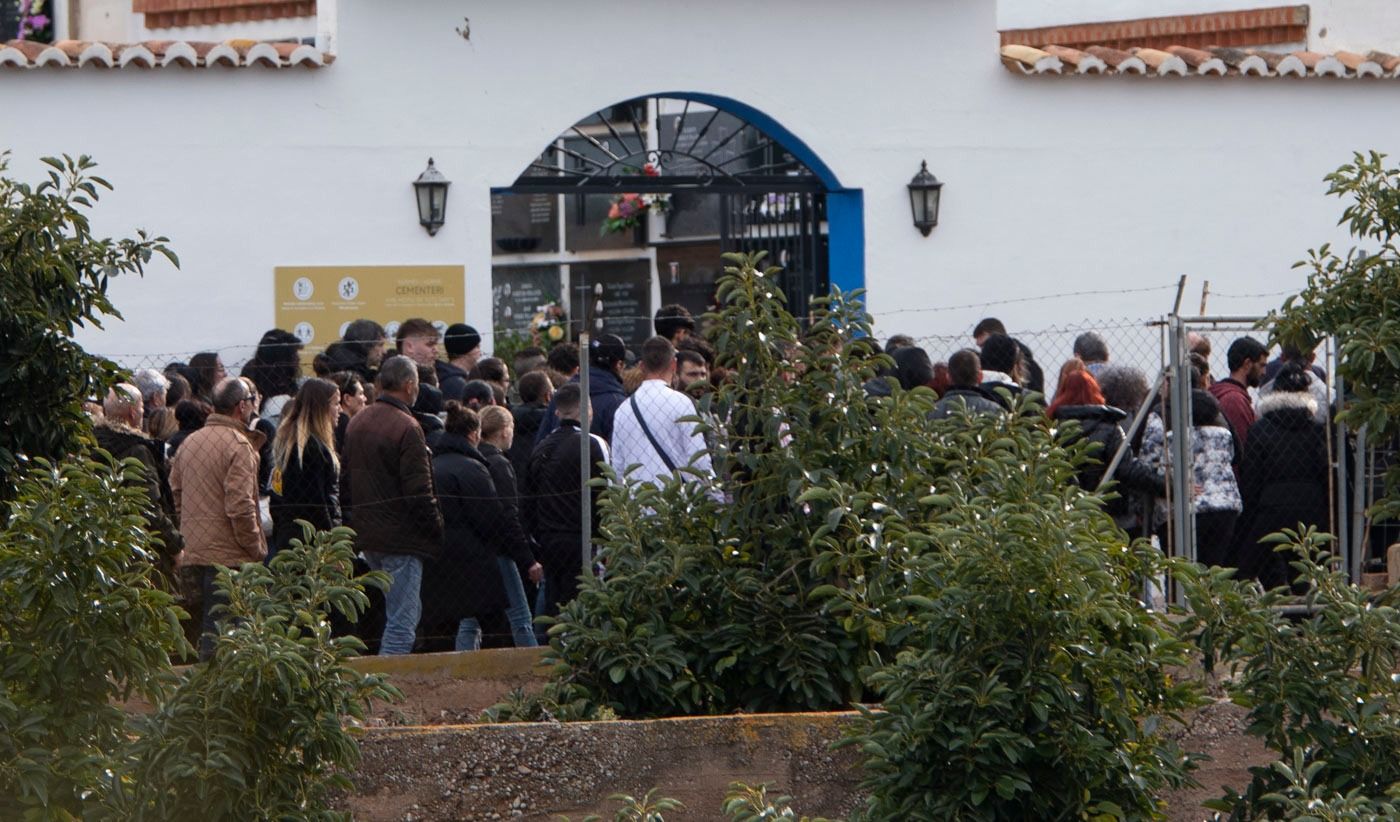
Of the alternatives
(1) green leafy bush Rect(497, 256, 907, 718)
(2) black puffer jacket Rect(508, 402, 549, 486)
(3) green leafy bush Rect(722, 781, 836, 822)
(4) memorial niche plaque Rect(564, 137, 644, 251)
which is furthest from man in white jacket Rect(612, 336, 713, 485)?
(4) memorial niche plaque Rect(564, 137, 644, 251)

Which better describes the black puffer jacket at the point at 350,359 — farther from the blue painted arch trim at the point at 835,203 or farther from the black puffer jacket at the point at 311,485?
the blue painted arch trim at the point at 835,203

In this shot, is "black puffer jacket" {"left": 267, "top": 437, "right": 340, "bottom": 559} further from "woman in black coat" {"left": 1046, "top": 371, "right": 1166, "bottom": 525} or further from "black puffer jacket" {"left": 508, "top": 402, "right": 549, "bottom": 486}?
"woman in black coat" {"left": 1046, "top": 371, "right": 1166, "bottom": 525}

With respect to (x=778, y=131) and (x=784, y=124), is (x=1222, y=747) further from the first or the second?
(x=778, y=131)

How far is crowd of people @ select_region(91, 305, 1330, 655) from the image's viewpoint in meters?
8.64

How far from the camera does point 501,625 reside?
9297 millimetres

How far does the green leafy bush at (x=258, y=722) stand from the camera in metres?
4.41

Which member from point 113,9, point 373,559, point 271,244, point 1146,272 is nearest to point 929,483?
point 373,559

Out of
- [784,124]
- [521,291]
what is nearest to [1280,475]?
[784,124]

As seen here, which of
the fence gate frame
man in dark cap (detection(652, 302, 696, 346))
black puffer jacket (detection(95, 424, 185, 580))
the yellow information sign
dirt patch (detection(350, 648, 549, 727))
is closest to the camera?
dirt patch (detection(350, 648, 549, 727))

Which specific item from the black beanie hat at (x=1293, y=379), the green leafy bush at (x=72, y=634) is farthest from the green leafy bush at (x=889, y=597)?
the black beanie hat at (x=1293, y=379)

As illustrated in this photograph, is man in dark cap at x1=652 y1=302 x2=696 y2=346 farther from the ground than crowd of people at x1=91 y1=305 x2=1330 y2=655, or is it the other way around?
man in dark cap at x1=652 y1=302 x2=696 y2=346

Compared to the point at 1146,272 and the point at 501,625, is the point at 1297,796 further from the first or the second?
the point at 1146,272

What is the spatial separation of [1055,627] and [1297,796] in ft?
2.24

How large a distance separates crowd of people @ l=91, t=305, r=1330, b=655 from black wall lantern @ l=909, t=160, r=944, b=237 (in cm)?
418
